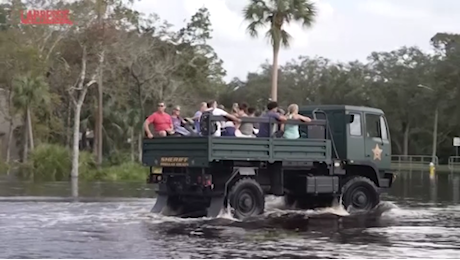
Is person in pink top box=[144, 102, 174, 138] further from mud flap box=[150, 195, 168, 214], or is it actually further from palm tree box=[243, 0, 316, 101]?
palm tree box=[243, 0, 316, 101]

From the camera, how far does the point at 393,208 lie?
20.4 metres

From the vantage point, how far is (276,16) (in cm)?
3706

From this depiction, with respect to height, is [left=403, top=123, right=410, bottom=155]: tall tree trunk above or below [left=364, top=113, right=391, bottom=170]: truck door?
above

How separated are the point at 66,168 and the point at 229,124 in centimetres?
2475

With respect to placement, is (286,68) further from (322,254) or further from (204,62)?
(322,254)

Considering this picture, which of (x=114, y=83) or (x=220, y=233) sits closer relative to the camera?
(x=220, y=233)

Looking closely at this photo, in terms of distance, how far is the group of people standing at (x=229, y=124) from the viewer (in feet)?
57.0

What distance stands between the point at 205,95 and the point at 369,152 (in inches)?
1649

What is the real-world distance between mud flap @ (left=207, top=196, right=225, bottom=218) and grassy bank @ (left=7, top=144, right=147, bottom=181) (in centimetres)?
2214

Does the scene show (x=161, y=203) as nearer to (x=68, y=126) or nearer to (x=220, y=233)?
(x=220, y=233)

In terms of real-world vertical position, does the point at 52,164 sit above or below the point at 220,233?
above

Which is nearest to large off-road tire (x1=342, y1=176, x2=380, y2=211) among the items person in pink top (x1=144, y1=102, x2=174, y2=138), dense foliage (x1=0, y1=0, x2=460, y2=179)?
person in pink top (x1=144, y1=102, x2=174, y2=138)

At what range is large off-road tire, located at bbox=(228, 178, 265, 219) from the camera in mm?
17094

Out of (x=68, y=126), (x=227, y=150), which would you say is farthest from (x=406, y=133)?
(x=227, y=150)
